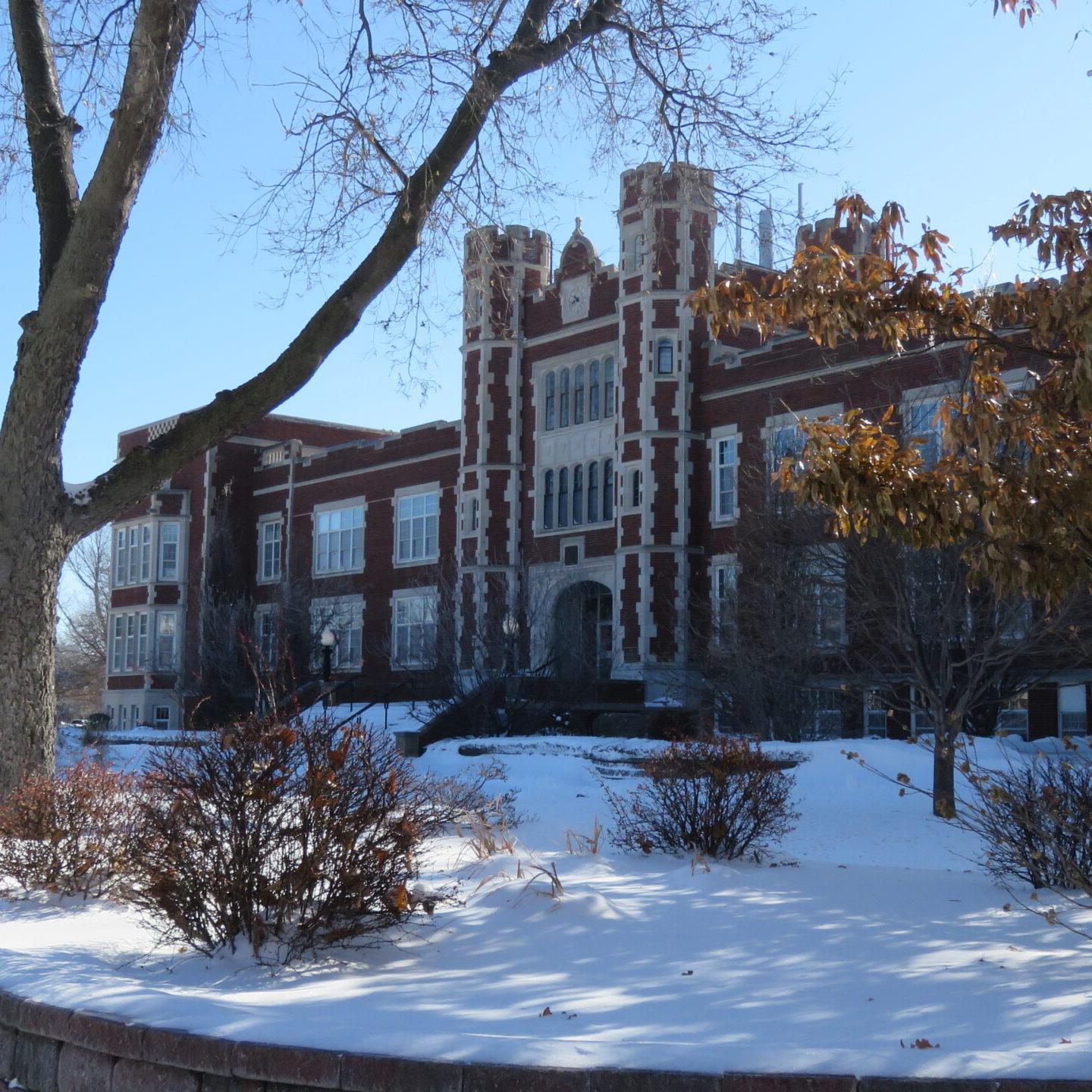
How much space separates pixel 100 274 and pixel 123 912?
525 cm

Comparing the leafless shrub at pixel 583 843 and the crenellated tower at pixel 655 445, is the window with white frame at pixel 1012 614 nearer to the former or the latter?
the leafless shrub at pixel 583 843

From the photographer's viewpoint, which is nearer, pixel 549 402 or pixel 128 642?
pixel 549 402

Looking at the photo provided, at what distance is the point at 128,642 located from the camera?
4378cm

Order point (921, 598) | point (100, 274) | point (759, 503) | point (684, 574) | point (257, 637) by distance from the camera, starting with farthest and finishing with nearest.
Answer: point (257, 637) → point (684, 574) → point (759, 503) → point (921, 598) → point (100, 274)

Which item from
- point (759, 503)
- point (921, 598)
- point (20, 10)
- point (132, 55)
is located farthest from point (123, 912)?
point (759, 503)

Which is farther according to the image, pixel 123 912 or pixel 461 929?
pixel 123 912

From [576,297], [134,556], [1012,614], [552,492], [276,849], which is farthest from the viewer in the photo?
[134,556]

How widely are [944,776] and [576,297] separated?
820 inches

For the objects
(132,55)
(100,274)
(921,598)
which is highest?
(132,55)

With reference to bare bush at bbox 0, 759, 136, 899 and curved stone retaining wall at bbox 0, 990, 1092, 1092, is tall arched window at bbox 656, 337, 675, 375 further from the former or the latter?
curved stone retaining wall at bbox 0, 990, 1092, 1092

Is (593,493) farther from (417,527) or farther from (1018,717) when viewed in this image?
(1018,717)

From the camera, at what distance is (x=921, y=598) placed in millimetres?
15070

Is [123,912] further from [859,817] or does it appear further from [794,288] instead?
[859,817]

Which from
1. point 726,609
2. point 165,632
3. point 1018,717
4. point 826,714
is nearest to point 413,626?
point 165,632
